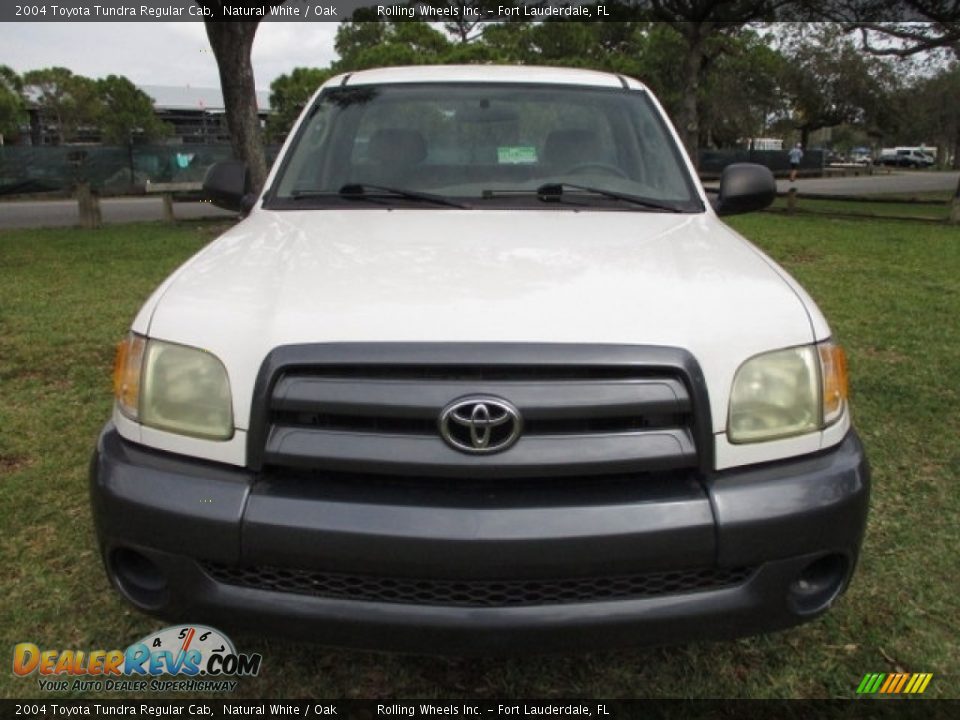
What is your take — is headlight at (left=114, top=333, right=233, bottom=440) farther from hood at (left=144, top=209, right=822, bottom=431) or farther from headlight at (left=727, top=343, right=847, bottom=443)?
headlight at (left=727, top=343, right=847, bottom=443)

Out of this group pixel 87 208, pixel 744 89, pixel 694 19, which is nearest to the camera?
pixel 87 208

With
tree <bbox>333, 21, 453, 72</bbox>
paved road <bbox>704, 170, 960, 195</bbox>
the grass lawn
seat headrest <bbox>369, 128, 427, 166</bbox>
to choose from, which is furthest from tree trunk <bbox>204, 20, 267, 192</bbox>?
tree <bbox>333, 21, 453, 72</bbox>

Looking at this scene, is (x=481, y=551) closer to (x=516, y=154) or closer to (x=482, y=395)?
(x=482, y=395)

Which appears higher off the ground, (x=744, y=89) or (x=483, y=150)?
A: (x=744, y=89)

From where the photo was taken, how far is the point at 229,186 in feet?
Result: 11.3

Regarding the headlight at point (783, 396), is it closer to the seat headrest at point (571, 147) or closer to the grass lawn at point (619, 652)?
the grass lawn at point (619, 652)

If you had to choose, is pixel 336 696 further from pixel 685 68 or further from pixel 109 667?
pixel 685 68

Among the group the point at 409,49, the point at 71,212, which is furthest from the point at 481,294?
the point at 409,49

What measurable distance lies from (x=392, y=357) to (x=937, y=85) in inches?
2432

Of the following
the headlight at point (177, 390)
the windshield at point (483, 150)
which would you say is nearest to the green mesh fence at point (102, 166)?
the windshield at point (483, 150)

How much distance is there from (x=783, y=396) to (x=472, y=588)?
0.88 m

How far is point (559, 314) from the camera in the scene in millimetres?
1902

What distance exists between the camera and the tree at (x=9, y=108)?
43031 millimetres

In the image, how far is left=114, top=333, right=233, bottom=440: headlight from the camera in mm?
1919
